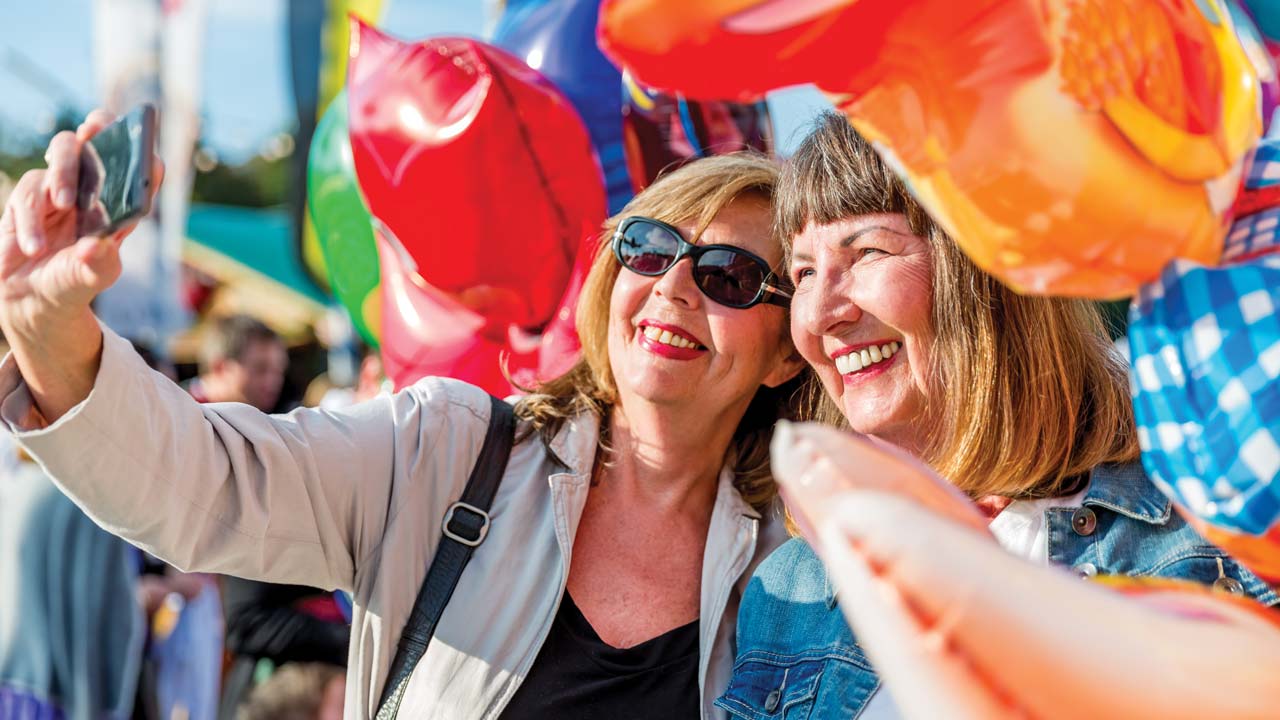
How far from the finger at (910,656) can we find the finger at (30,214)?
0.95 meters

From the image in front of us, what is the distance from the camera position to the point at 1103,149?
3.01 feet

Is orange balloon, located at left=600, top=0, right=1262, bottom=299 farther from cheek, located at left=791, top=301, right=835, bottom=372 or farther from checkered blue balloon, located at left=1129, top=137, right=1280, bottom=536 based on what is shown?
cheek, located at left=791, top=301, right=835, bottom=372

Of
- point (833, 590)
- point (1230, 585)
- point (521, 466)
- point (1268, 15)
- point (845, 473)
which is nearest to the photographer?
point (845, 473)

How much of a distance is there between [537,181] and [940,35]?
179cm

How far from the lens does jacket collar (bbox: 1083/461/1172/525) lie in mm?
1521

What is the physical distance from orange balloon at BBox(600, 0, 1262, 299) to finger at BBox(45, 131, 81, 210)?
0.65m

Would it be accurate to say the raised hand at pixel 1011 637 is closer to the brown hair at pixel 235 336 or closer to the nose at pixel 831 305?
the nose at pixel 831 305

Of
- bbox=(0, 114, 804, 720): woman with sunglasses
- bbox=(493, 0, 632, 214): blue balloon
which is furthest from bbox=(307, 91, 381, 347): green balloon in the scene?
bbox=(0, 114, 804, 720): woman with sunglasses

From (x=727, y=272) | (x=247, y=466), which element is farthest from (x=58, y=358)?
(x=727, y=272)

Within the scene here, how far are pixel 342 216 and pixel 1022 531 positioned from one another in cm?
218

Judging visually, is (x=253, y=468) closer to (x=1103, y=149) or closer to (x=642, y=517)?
(x=642, y=517)

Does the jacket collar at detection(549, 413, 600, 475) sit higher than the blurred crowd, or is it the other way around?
the jacket collar at detection(549, 413, 600, 475)

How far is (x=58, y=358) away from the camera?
137cm

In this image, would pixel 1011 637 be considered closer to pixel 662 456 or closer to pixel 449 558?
pixel 449 558
